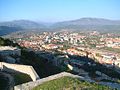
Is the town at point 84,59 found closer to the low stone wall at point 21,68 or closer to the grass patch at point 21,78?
the low stone wall at point 21,68

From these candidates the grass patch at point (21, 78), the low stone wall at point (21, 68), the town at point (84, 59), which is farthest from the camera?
the town at point (84, 59)

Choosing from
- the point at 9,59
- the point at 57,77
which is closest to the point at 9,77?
the point at 57,77

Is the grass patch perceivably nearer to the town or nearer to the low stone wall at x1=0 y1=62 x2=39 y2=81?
the low stone wall at x1=0 y1=62 x2=39 y2=81

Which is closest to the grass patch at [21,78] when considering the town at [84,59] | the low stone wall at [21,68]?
the low stone wall at [21,68]

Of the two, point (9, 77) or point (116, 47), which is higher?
point (9, 77)

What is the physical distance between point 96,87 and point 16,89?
8.92 ft

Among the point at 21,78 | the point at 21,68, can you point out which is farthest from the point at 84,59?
the point at 21,78

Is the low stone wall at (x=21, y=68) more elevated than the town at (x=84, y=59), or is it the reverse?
the low stone wall at (x=21, y=68)

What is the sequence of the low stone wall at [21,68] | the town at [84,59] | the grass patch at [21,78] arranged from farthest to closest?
1. the town at [84,59]
2. the low stone wall at [21,68]
3. the grass patch at [21,78]

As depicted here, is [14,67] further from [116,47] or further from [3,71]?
[116,47]

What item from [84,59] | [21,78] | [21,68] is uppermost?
[21,68]

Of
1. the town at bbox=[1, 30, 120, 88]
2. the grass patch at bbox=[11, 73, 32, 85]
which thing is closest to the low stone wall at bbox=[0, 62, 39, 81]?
the grass patch at bbox=[11, 73, 32, 85]

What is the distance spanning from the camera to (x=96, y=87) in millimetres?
10016

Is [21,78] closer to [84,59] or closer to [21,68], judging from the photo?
[21,68]
